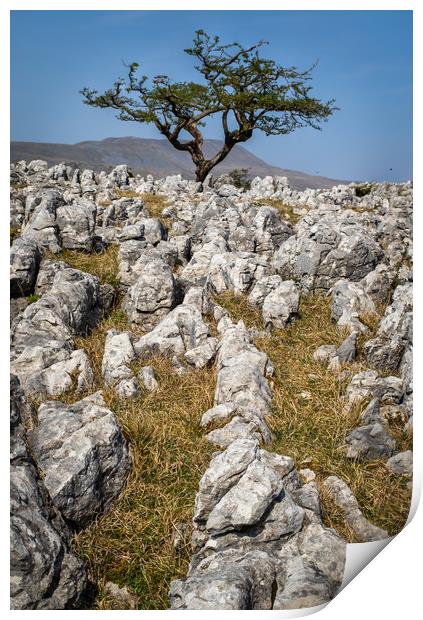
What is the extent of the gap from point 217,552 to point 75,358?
2220 millimetres

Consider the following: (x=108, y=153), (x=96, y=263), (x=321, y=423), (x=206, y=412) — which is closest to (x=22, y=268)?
(x=96, y=263)

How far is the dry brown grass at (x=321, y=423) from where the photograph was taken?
138 inches

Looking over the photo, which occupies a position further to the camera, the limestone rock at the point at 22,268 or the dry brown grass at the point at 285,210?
the dry brown grass at the point at 285,210

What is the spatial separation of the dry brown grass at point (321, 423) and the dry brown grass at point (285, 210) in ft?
15.0

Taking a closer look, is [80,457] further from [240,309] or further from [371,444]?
[240,309]

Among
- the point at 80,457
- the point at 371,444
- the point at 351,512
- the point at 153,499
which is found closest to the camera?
the point at 80,457

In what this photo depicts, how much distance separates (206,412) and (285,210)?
7.54m

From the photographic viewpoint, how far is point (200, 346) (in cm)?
498

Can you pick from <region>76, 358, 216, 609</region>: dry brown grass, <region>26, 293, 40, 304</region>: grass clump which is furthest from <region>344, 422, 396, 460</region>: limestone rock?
<region>26, 293, 40, 304</region>: grass clump

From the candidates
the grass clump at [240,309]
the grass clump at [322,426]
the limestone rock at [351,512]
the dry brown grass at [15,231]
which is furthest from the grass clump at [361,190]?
the limestone rock at [351,512]

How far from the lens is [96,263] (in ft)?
23.3

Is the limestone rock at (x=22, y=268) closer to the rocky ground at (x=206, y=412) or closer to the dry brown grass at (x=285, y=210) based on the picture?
the rocky ground at (x=206, y=412)

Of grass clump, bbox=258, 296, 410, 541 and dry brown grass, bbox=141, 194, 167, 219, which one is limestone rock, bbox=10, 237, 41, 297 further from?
dry brown grass, bbox=141, 194, 167, 219
